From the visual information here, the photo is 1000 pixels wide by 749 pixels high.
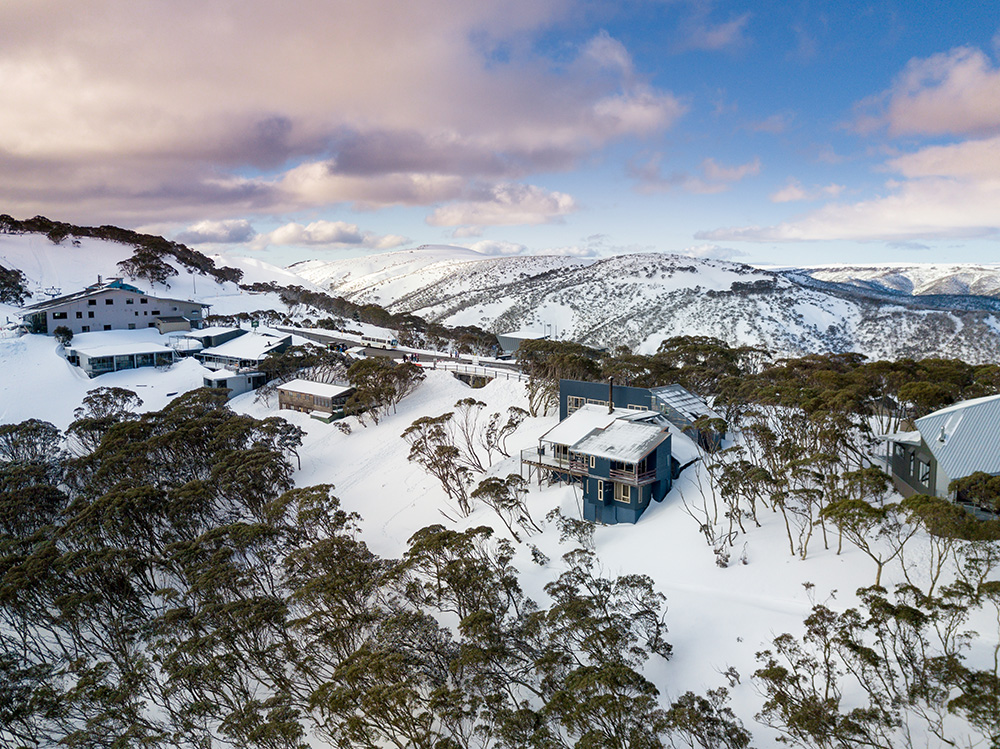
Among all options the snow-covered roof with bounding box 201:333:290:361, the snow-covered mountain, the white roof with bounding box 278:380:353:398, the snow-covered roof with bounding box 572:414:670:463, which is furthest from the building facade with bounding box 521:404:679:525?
the snow-covered mountain

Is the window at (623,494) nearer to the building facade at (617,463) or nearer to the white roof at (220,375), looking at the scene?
the building facade at (617,463)

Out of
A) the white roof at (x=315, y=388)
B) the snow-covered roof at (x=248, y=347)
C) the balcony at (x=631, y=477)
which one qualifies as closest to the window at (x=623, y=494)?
the balcony at (x=631, y=477)

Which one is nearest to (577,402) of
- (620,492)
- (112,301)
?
(620,492)

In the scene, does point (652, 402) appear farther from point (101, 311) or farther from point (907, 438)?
point (101, 311)

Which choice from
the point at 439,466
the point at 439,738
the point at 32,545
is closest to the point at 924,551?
the point at 439,738

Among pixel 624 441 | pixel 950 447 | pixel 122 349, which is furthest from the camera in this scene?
pixel 122 349

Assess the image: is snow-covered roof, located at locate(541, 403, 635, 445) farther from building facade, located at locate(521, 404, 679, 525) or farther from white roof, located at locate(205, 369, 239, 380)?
white roof, located at locate(205, 369, 239, 380)

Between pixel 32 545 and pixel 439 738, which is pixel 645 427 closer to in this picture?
pixel 439 738
